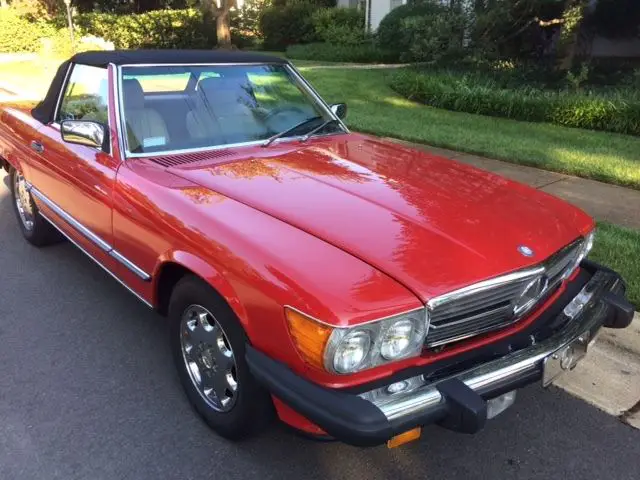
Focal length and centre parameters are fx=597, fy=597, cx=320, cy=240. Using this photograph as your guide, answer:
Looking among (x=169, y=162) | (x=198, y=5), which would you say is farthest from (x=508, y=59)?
(x=198, y=5)

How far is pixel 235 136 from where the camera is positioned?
371cm

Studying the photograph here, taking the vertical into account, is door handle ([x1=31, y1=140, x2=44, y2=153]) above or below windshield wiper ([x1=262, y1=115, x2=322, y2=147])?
below

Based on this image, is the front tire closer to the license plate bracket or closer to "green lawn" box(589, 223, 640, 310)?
the license plate bracket

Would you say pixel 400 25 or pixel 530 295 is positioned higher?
pixel 400 25

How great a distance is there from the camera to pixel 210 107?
3734mm

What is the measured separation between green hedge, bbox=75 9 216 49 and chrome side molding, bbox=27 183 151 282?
1944 cm

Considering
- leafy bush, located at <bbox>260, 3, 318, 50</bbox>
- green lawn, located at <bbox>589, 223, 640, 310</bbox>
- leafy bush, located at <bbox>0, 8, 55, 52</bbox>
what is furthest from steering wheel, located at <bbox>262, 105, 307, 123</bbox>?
leafy bush, located at <bbox>0, 8, 55, 52</bbox>

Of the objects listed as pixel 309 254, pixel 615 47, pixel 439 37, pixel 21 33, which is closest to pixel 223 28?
pixel 21 33

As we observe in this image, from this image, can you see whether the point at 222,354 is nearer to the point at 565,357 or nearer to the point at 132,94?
the point at 565,357

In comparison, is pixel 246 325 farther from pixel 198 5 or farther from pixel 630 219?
pixel 198 5

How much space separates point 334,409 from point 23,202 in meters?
4.08

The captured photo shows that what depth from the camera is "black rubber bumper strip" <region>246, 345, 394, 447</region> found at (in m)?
2.02

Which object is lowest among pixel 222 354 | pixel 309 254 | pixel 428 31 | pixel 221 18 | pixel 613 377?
pixel 613 377

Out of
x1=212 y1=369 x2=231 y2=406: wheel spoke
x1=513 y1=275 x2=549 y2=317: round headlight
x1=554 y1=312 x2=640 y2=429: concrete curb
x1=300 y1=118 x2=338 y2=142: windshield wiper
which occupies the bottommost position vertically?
x1=554 y1=312 x2=640 y2=429: concrete curb
